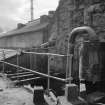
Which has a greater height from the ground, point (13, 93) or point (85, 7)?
point (85, 7)

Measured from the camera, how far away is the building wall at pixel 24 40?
17.6 metres

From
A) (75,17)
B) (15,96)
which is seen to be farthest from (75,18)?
(15,96)

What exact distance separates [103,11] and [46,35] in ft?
30.9

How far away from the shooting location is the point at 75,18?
30.7ft

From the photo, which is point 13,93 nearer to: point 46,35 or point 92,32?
point 92,32

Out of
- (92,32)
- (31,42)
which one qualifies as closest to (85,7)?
(92,32)

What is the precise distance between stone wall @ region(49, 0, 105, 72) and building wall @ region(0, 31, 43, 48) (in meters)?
5.41

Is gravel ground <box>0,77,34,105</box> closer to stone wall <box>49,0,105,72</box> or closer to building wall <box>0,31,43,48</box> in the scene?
stone wall <box>49,0,105,72</box>

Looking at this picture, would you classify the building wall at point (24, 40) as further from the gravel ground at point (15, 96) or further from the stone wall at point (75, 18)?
the gravel ground at point (15, 96)

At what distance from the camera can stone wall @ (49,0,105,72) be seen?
7332mm

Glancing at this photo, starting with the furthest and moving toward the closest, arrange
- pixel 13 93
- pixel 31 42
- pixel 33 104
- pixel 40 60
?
pixel 31 42 → pixel 40 60 → pixel 13 93 → pixel 33 104

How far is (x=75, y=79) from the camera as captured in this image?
834 cm

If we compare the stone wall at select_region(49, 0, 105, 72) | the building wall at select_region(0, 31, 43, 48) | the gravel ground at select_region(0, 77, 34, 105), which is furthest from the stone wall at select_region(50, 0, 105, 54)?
the building wall at select_region(0, 31, 43, 48)

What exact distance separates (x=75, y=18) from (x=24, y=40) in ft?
41.9
